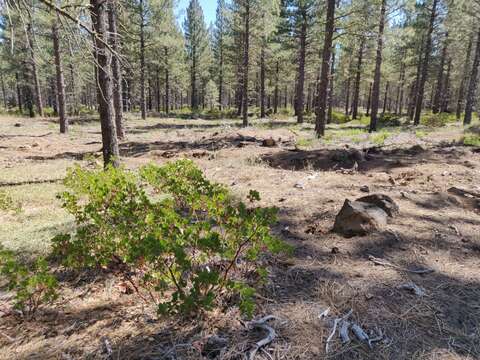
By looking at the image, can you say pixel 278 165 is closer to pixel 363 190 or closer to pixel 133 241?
pixel 363 190

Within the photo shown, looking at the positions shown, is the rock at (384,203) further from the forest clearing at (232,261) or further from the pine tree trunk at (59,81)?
the pine tree trunk at (59,81)

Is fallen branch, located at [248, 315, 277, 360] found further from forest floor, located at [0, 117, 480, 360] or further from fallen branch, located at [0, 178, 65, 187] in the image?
fallen branch, located at [0, 178, 65, 187]

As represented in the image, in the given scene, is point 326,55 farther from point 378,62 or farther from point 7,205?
point 7,205

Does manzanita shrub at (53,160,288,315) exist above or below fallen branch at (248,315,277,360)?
above

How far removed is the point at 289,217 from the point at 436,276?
1875 millimetres

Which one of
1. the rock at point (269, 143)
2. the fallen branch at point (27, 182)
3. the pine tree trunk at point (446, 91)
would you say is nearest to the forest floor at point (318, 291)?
the fallen branch at point (27, 182)

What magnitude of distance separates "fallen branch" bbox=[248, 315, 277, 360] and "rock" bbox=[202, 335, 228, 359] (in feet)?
0.66

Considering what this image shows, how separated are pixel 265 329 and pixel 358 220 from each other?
6.51 feet

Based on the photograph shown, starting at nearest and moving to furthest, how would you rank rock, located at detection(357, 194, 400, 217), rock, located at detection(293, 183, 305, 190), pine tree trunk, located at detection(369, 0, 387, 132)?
rock, located at detection(357, 194, 400, 217)
rock, located at detection(293, 183, 305, 190)
pine tree trunk, located at detection(369, 0, 387, 132)

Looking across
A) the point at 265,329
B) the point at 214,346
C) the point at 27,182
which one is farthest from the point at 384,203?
the point at 27,182

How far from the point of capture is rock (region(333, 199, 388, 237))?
354 cm

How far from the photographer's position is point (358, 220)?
11.7 ft

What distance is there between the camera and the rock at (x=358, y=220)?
139 inches

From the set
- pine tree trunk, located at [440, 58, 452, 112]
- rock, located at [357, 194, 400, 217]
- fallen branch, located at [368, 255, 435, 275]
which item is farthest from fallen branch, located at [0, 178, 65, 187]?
pine tree trunk, located at [440, 58, 452, 112]
